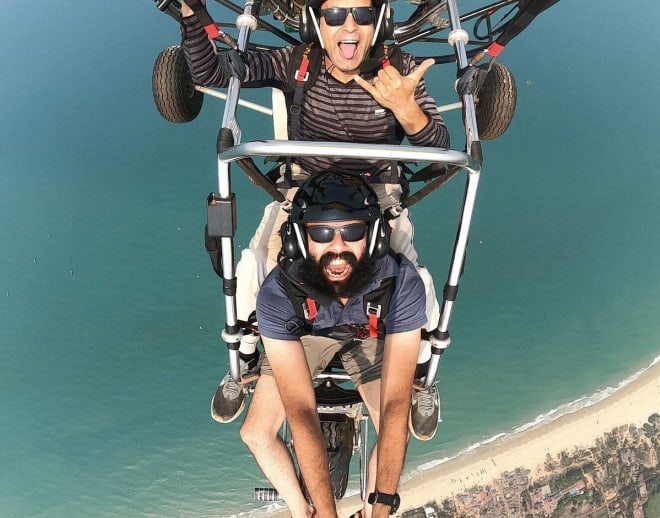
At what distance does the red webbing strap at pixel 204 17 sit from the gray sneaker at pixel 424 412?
199 cm

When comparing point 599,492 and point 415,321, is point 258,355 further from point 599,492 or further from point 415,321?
point 599,492

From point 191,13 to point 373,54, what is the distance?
83 cm

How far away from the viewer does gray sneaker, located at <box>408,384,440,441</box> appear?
258 centimetres

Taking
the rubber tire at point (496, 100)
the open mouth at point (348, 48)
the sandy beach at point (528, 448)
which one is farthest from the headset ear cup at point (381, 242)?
the sandy beach at point (528, 448)

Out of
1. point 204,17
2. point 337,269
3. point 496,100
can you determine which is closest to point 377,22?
point 204,17

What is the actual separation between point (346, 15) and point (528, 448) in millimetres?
8019

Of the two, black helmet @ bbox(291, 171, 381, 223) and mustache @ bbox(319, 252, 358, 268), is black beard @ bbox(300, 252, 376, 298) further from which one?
black helmet @ bbox(291, 171, 381, 223)

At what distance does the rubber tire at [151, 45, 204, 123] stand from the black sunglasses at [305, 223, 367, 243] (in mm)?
2143

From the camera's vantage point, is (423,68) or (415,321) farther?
(415,321)

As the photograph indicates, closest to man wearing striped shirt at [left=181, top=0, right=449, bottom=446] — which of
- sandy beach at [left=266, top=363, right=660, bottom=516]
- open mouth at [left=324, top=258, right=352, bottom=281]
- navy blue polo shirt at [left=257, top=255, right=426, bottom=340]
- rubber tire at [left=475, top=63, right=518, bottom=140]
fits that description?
navy blue polo shirt at [left=257, top=255, right=426, bottom=340]

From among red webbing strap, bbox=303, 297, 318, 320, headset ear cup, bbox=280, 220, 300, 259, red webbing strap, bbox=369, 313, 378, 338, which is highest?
headset ear cup, bbox=280, 220, 300, 259

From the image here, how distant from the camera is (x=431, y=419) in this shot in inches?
104

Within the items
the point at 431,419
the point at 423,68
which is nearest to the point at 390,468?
the point at 431,419

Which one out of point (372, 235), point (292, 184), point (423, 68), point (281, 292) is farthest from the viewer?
point (292, 184)
